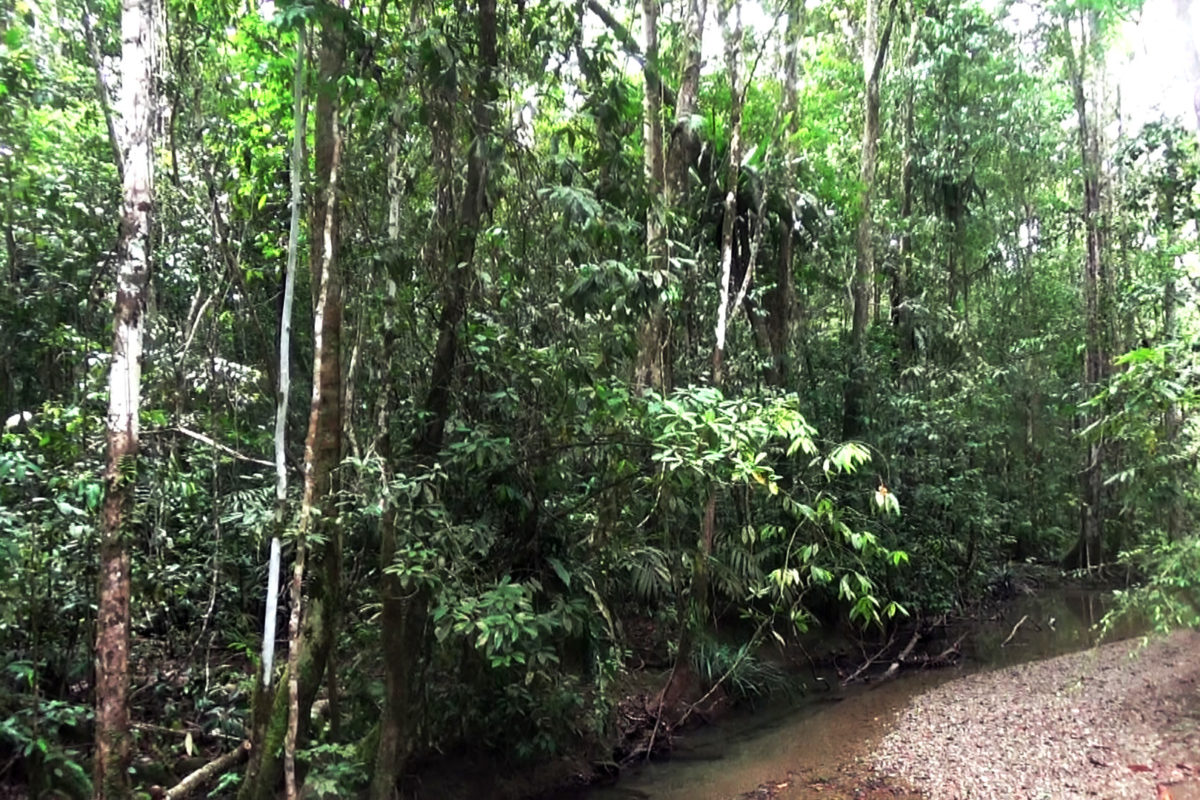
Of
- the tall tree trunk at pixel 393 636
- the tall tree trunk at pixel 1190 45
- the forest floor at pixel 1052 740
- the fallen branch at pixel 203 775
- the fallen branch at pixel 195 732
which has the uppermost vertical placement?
the tall tree trunk at pixel 1190 45

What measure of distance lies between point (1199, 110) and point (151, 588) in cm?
1028

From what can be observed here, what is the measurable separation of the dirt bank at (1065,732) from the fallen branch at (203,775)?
19.6ft

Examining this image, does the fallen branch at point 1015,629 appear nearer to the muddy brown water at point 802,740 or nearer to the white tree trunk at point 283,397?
the muddy brown water at point 802,740

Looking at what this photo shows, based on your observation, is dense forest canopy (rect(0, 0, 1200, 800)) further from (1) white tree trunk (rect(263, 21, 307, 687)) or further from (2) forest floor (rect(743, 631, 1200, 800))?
(2) forest floor (rect(743, 631, 1200, 800))

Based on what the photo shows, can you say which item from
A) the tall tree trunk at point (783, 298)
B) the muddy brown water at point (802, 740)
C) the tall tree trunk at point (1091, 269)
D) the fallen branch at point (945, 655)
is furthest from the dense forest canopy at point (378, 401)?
the tall tree trunk at point (1091, 269)

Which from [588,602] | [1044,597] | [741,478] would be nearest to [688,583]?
[588,602]

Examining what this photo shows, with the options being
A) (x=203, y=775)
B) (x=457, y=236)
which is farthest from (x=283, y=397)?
(x=203, y=775)

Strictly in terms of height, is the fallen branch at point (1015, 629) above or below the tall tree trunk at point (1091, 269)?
below

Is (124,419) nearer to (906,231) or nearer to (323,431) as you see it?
(323,431)

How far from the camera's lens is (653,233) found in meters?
8.61

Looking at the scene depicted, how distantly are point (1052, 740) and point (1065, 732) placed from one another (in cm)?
31

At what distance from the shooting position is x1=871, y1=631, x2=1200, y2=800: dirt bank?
7230 mm

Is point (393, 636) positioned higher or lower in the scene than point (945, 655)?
higher

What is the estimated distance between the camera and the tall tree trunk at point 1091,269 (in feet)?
51.0
